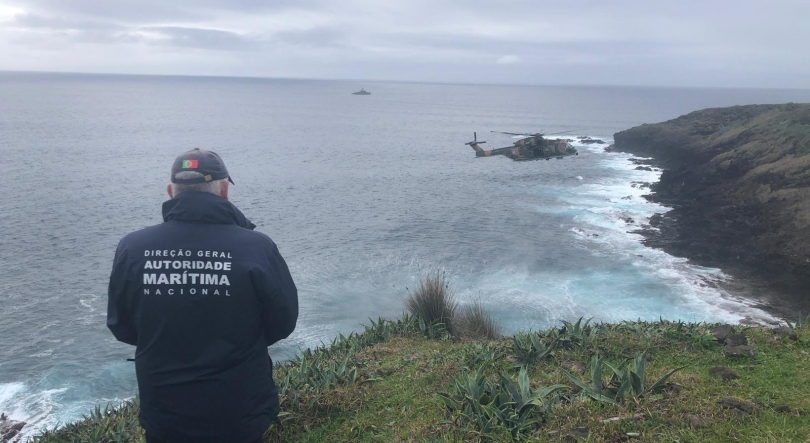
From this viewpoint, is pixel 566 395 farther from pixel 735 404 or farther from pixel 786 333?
pixel 786 333

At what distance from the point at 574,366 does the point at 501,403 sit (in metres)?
1.74

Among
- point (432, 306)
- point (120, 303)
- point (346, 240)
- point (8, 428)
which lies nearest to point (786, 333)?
point (432, 306)

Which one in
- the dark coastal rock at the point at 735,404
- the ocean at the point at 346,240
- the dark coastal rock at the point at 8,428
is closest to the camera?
the dark coastal rock at the point at 735,404

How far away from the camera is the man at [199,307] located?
10.7 feet

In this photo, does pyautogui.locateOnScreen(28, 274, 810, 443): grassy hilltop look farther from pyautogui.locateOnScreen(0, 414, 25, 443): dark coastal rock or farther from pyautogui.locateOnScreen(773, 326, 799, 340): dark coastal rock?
pyautogui.locateOnScreen(0, 414, 25, 443): dark coastal rock

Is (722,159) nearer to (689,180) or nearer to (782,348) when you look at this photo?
(689,180)

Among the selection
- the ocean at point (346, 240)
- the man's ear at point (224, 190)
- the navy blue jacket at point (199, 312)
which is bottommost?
the ocean at point (346, 240)

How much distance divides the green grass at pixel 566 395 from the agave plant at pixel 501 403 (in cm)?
5

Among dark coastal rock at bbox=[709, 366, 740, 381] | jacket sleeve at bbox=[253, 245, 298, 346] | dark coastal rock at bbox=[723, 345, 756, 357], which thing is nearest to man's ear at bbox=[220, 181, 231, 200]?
jacket sleeve at bbox=[253, 245, 298, 346]

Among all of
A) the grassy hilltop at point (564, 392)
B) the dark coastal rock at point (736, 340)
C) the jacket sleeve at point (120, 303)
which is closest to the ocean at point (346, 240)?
the grassy hilltop at point (564, 392)

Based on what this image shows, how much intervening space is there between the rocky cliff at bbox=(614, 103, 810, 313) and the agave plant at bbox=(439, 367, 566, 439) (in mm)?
18959

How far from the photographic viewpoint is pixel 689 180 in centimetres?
3916

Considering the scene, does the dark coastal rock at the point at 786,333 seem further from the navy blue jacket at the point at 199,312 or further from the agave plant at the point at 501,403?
the navy blue jacket at the point at 199,312

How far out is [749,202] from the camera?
102 ft
